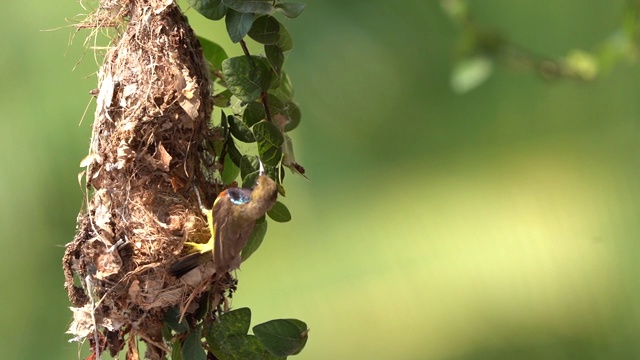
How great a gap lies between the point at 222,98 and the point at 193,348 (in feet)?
1.82

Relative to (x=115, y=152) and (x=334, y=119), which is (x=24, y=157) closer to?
(x=334, y=119)

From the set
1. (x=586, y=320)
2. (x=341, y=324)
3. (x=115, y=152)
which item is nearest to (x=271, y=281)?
(x=341, y=324)

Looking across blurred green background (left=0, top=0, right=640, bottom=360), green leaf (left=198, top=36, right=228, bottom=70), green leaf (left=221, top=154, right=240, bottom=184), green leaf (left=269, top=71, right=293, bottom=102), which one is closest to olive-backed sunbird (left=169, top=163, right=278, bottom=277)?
green leaf (left=221, top=154, right=240, bottom=184)

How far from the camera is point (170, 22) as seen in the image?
5.85 feet

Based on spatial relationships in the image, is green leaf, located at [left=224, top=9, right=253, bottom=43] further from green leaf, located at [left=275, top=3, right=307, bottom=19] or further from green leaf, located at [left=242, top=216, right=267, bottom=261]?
green leaf, located at [left=242, top=216, right=267, bottom=261]

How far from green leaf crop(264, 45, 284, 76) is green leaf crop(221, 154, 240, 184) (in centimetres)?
27

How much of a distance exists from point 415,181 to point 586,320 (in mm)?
1023

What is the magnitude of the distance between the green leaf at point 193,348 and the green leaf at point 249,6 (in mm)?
601

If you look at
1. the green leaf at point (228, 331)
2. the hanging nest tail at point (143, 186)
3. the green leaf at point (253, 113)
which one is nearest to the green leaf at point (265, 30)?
the green leaf at point (253, 113)

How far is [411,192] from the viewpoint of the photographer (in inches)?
164

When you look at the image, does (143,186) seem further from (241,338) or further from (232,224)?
(241,338)

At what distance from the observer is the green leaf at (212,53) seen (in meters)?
1.89

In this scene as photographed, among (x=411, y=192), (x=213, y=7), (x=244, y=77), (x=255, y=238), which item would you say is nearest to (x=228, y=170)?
(x=255, y=238)

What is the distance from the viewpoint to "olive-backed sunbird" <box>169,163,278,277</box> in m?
1.59
